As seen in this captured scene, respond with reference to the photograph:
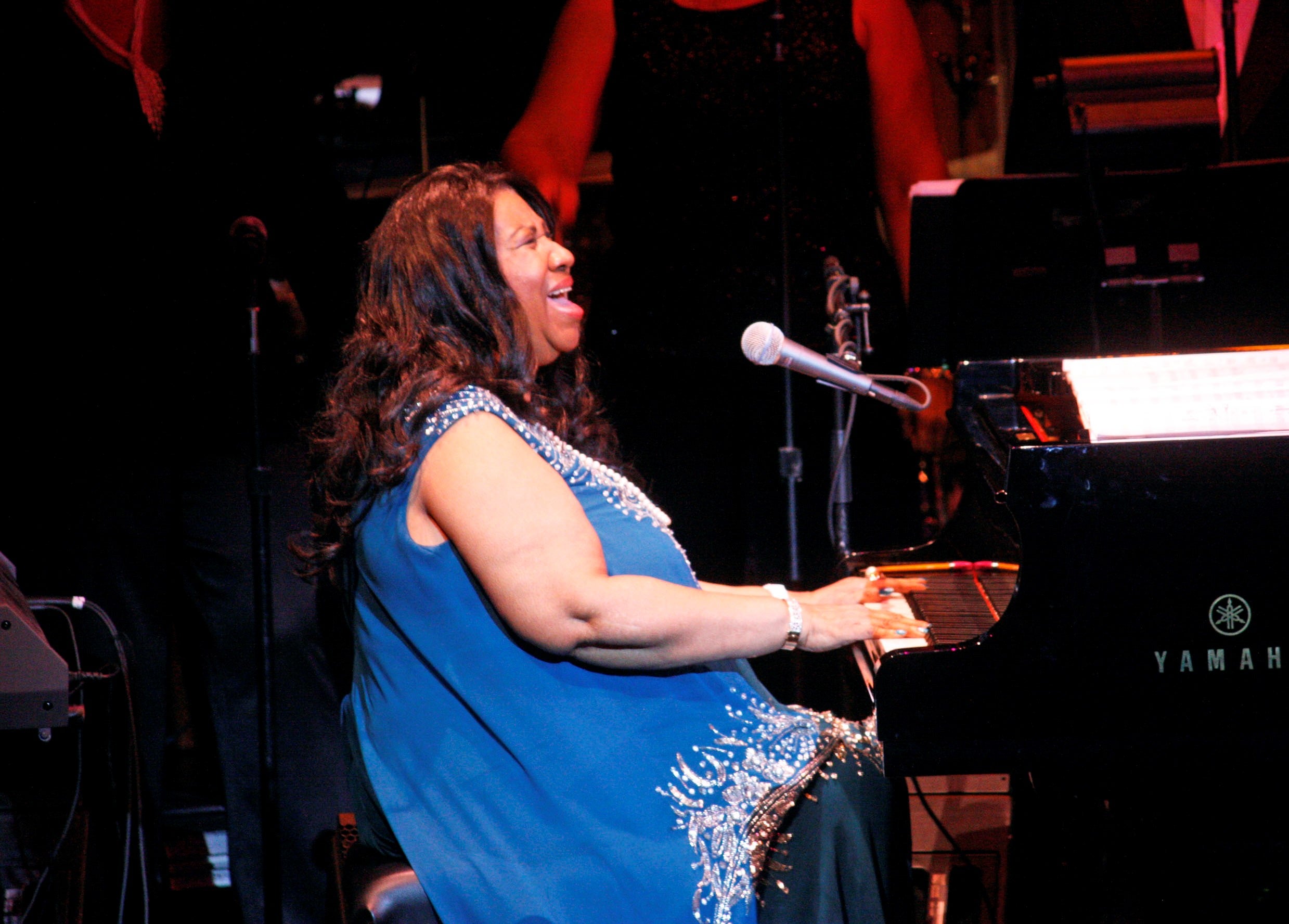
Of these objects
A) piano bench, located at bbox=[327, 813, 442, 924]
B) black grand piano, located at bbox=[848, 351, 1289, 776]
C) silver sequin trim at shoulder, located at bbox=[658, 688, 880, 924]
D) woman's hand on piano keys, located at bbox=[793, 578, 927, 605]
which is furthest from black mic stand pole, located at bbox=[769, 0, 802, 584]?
piano bench, located at bbox=[327, 813, 442, 924]

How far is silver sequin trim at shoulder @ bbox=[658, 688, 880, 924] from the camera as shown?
1.51 m

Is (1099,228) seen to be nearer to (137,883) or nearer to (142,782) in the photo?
(142,782)

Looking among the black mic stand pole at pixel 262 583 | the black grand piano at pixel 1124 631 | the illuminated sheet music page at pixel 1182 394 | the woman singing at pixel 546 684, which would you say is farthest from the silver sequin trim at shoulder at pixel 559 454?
the black mic stand pole at pixel 262 583

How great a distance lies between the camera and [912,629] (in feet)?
5.41

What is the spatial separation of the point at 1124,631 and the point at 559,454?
2.42 ft

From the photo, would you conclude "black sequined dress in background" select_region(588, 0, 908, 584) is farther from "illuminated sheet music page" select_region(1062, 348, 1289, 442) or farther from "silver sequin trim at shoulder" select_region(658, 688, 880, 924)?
"silver sequin trim at shoulder" select_region(658, 688, 880, 924)

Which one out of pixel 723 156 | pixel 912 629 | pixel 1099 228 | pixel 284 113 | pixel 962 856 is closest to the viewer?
pixel 912 629

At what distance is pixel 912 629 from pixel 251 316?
1302mm

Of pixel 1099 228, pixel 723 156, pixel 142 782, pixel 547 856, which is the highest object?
pixel 723 156

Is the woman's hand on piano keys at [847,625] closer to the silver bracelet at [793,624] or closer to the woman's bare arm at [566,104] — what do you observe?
the silver bracelet at [793,624]

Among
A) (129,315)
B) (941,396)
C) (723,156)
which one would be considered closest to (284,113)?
(129,315)

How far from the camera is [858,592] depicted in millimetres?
1787

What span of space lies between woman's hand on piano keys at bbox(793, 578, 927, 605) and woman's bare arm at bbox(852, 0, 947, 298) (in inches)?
46.0

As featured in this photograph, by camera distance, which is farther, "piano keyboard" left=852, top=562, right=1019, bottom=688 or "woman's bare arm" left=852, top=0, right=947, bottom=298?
"woman's bare arm" left=852, top=0, right=947, bottom=298
